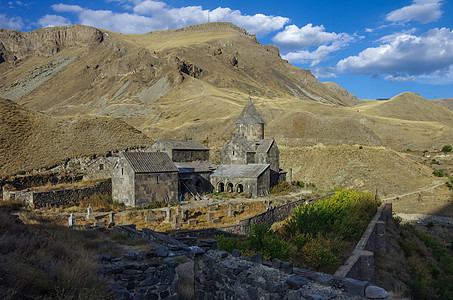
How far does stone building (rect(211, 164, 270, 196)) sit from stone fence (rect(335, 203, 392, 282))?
10.9 metres

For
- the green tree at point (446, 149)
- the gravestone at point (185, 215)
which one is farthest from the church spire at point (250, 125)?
the green tree at point (446, 149)

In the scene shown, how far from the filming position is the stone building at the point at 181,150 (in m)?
30.7

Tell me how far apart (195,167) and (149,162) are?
6.80 meters

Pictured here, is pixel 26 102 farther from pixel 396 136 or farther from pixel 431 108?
pixel 431 108

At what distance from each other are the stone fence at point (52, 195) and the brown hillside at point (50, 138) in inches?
360

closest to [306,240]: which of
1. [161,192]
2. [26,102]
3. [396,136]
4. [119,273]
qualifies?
[119,273]

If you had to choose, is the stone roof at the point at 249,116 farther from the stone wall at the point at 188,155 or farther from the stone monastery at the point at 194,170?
the stone wall at the point at 188,155

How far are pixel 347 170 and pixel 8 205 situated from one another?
129 feet

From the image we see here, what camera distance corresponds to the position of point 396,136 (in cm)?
7856

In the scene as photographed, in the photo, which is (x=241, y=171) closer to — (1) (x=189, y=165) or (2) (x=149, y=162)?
(1) (x=189, y=165)

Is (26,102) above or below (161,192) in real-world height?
above

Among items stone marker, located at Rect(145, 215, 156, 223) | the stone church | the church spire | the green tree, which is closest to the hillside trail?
the stone church

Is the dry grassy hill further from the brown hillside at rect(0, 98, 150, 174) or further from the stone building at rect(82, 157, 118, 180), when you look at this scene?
the stone building at rect(82, 157, 118, 180)

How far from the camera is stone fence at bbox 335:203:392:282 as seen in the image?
11973 millimetres
